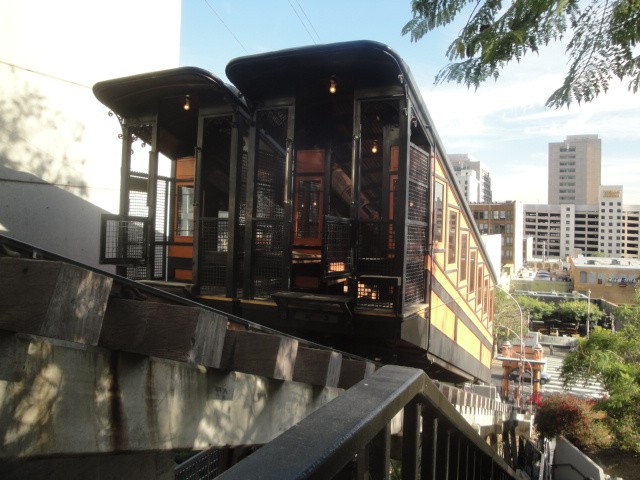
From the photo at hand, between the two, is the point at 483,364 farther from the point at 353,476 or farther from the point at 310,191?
the point at 353,476

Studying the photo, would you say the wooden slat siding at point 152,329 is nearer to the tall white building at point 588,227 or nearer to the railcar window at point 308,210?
the railcar window at point 308,210

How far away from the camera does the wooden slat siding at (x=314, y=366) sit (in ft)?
11.1

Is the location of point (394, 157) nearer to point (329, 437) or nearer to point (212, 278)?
point (212, 278)

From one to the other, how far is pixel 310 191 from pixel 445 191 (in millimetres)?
2079

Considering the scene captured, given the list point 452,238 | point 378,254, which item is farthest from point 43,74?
point 452,238

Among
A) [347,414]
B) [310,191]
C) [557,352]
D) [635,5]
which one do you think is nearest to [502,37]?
[635,5]

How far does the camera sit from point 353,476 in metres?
1.21

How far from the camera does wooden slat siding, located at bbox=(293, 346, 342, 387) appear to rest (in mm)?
3391

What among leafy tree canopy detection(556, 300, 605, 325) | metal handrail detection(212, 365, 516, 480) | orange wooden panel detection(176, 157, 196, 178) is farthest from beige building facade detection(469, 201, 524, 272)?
metal handrail detection(212, 365, 516, 480)

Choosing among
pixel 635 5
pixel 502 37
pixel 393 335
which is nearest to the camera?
pixel 635 5

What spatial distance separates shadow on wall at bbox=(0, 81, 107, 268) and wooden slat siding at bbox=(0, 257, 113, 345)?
4.71 m

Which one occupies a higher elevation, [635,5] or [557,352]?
[635,5]

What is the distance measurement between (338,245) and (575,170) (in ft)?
575

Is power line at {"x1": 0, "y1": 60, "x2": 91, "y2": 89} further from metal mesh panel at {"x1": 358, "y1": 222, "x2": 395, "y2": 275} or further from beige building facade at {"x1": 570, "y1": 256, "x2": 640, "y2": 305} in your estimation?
beige building facade at {"x1": 570, "y1": 256, "x2": 640, "y2": 305}
